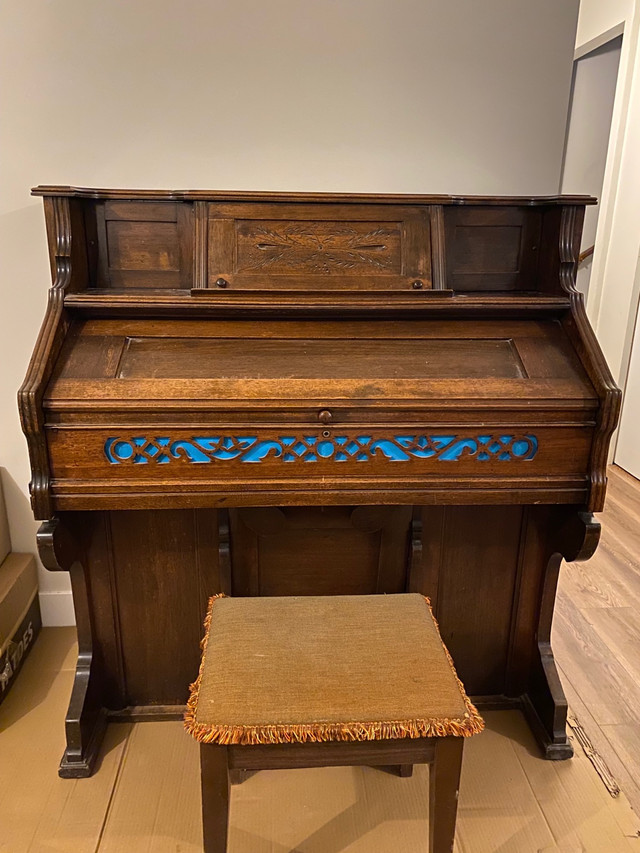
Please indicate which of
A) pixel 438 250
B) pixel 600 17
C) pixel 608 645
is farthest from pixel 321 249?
pixel 600 17

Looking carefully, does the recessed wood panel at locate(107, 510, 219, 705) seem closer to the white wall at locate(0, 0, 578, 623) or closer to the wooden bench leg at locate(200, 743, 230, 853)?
the wooden bench leg at locate(200, 743, 230, 853)

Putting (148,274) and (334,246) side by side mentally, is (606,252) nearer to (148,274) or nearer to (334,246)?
(334,246)

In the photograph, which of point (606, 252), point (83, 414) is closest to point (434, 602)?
point (83, 414)

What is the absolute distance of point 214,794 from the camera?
1.17m

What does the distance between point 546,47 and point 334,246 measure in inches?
33.5

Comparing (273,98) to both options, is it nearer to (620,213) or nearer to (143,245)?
(143,245)

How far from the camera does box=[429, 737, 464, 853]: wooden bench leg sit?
46.0 inches

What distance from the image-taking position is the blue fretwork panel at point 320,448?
134cm

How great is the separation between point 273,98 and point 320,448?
104 centimetres

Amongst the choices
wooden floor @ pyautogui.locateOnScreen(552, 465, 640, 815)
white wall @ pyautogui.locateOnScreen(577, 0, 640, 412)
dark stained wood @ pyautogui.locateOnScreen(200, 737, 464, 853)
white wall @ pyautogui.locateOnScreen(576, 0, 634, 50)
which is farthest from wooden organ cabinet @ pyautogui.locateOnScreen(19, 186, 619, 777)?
white wall @ pyautogui.locateOnScreen(576, 0, 634, 50)

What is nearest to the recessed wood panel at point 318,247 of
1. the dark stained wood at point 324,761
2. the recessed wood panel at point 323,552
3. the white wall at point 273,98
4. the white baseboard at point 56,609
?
the white wall at point 273,98

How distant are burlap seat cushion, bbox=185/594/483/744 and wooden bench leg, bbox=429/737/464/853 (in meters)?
0.05

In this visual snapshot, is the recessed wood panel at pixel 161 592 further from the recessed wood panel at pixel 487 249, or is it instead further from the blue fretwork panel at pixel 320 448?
the recessed wood panel at pixel 487 249

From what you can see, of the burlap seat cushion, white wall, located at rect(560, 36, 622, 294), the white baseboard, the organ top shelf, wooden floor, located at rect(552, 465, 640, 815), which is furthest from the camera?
white wall, located at rect(560, 36, 622, 294)
